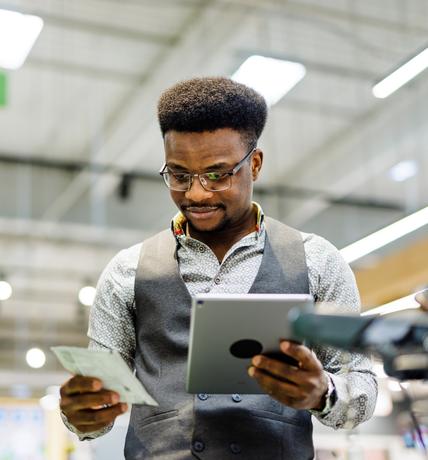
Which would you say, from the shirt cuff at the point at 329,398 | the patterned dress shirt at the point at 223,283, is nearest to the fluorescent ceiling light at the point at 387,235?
the patterned dress shirt at the point at 223,283

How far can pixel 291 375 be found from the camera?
1.68m

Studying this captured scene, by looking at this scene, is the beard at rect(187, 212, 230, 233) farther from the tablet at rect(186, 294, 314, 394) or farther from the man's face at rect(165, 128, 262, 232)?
the tablet at rect(186, 294, 314, 394)

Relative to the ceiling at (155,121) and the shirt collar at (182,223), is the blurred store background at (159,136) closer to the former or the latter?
the ceiling at (155,121)

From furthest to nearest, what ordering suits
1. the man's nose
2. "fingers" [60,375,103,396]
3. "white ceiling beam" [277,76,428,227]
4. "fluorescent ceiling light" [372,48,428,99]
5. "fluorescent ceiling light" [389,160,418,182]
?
"fluorescent ceiling light" [389,160,418,182]
"white ceiling beam" [277,76,428,227]
"fluorescent ceiling light" [372,48,428,99]
the man's nose
"fingers" [60,375,103,396]

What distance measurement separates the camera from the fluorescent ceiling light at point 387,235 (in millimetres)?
6984

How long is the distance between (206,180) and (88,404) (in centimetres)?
53

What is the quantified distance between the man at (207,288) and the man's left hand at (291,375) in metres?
0.06

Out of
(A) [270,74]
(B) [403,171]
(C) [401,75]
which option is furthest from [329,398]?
(B) [403,171]

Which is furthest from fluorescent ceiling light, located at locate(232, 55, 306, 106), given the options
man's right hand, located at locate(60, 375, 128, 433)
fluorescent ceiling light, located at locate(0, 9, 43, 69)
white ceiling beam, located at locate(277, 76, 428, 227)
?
man's right hand, located at locate(60, 375, 128, 433)

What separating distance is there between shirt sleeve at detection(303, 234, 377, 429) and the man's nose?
0.26 metres

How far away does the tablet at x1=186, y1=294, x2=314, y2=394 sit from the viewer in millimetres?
1657

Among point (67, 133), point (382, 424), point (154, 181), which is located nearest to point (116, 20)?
point (67, 133)

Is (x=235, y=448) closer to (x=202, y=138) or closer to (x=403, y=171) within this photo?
(x=202, y=138)

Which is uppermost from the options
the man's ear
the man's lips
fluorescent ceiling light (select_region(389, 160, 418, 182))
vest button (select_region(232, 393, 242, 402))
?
fluorescent ceiling light (select_region(389, 160, 418, 182))
